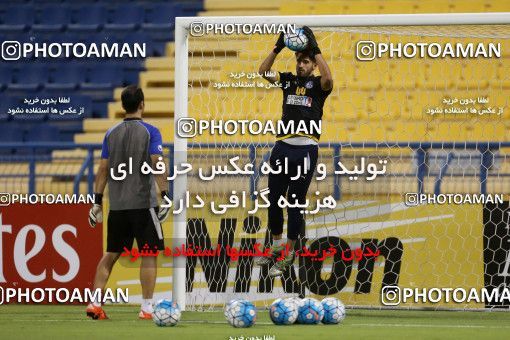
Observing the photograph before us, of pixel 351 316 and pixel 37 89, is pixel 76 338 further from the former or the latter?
pixel 37 89

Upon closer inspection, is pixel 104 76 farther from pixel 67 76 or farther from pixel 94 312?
pixel 94 312

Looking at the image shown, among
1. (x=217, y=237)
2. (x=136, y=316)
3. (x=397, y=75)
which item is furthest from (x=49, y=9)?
(x=136, y=316)

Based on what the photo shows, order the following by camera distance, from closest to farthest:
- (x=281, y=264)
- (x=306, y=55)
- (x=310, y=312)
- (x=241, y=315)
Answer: (x=241, y=315), (x=310, y=312), (x=306, y=55), (x=281, y=264)

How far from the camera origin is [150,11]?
51.6ft

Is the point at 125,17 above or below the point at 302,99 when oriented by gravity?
above

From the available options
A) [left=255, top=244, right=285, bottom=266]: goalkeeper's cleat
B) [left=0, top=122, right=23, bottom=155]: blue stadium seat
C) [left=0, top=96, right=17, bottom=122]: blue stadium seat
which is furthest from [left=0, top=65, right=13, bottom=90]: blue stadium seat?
[left=255, top=244, right=285, bottom=266]: goalkeeper's cleat

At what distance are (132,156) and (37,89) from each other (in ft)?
26.3

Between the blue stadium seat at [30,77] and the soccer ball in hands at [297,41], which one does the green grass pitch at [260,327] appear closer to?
the soccer ball in hands at [297,41]

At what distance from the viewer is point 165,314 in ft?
22.2

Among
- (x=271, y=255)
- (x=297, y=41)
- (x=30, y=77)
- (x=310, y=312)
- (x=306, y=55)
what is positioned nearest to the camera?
(x=310, y=312)

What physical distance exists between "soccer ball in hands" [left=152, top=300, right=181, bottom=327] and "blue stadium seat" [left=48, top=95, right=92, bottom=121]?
26.3 ft

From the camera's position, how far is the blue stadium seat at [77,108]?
574 inches

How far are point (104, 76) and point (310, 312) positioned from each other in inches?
350

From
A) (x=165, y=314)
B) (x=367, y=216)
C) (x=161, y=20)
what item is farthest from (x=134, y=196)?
(x=161, y=20)
